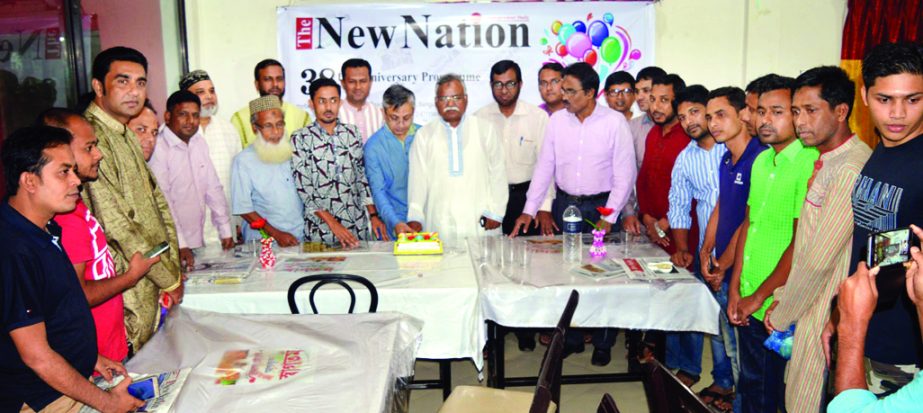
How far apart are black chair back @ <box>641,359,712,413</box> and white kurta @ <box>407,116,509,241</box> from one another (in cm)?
259

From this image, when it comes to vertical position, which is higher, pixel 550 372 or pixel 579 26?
pixel 579 26

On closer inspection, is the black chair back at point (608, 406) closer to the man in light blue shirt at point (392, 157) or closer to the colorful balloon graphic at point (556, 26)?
the man in light blue shirt at point (392, 157)

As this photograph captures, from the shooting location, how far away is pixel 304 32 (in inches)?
233

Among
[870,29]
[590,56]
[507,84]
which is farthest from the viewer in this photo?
[590,56]

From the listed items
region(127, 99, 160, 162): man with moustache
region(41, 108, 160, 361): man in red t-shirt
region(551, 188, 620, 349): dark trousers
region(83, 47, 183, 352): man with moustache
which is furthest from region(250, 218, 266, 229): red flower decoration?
region(551, 188, 620, 349): dark trousers

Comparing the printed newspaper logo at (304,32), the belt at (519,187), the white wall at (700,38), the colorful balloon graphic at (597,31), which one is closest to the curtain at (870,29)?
the white wall at (700,38)

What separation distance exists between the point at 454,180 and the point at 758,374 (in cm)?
210

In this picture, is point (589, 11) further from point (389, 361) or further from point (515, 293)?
point (389, 361)

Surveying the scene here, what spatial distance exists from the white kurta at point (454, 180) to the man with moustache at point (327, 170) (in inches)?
13.0

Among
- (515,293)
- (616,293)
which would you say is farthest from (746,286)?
(515,293)

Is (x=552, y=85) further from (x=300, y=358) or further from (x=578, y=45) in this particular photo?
(x=300, y=358)

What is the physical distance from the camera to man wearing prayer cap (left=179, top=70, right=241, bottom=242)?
4.86 meters

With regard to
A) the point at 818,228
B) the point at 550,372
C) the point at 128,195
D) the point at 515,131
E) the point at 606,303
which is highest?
the point at 515,131

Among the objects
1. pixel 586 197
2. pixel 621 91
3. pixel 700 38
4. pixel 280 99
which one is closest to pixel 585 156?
pixel 586 197
